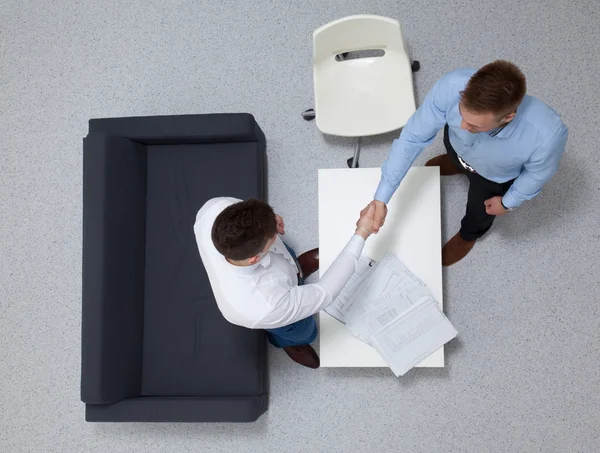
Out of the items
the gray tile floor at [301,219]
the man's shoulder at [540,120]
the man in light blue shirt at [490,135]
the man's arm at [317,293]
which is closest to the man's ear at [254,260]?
the man's arm at [317,293]

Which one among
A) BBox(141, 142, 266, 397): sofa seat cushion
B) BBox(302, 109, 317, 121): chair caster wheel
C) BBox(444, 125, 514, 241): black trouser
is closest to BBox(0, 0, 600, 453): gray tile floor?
BBox(302, 109, 317, 121): chair caster wheel

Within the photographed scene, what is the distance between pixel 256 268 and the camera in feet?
6.16

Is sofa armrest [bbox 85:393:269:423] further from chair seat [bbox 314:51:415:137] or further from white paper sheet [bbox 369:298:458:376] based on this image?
chair seat [bbox 314:51:415:137]

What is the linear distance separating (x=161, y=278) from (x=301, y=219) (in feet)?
2.64

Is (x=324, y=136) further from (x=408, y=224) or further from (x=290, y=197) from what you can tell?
(x=408, y=224)

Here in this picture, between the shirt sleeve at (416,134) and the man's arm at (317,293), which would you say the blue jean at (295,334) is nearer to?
the man's arm at (317,293)

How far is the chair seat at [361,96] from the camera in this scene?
8.61ft

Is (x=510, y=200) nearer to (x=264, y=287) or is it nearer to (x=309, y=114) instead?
(x=264, y=287)

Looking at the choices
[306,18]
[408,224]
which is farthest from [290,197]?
[306,18]

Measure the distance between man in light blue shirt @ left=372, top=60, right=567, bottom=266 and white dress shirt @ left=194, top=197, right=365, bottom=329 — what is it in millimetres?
310

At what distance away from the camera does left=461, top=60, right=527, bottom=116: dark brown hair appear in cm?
159

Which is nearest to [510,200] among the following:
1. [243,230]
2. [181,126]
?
[243,230]

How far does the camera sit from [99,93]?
→ 3141mm

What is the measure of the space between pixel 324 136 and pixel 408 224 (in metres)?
0.88
